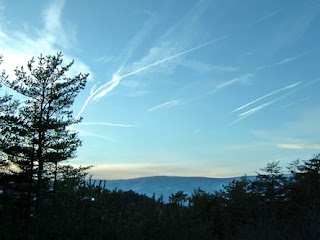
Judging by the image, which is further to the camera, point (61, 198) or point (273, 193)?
point (273, 193)

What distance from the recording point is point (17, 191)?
24891 mm

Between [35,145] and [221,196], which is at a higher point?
A: [35,145]

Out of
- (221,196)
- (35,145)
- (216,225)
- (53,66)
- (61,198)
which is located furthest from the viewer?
(221,196)

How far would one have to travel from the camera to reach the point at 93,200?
42.8 feet

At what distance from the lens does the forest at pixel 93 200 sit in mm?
11805

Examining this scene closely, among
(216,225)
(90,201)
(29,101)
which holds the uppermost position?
(29,101)

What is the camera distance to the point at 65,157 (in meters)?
24.8

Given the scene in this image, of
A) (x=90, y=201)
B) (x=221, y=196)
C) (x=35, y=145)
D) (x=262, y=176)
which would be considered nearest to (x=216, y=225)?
(x=221, y=196)

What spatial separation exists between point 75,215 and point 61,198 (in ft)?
4.12

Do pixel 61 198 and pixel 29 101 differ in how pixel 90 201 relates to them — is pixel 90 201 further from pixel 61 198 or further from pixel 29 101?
pixel 29 101

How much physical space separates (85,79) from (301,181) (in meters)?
19.9

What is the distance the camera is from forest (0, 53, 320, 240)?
465 inches

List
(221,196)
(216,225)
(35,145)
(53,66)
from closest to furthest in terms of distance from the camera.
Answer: (35,145) < (53,66) < (216,225) < (221,196)

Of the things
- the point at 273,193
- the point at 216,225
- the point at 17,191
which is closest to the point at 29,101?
the point at 17,191
